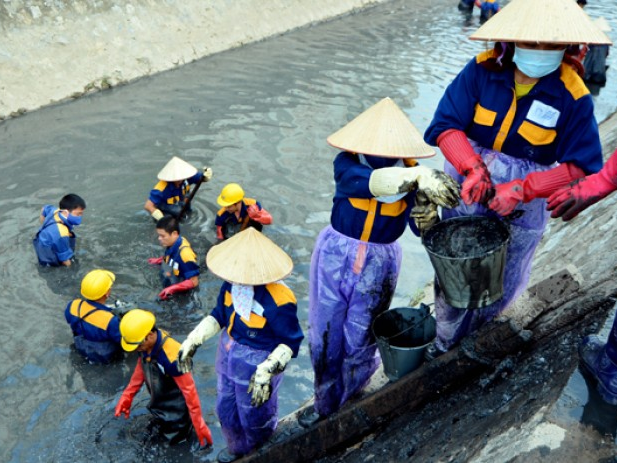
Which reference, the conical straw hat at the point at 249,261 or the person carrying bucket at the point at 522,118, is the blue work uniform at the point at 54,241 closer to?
the conical straw hat at the point at 249,261

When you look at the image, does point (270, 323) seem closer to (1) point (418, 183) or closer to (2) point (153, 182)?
(1) point (418, 183)

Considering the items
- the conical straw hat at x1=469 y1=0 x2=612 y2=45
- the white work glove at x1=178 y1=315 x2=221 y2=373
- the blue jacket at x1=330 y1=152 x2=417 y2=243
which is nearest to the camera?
the conical straw hat at x1=469 y1=0 x2=612 y2=45

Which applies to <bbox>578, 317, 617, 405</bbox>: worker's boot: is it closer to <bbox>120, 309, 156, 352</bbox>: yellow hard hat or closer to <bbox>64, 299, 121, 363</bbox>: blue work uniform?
<bbox>120, 309, 156, 352</bbox>: yellow hard hat

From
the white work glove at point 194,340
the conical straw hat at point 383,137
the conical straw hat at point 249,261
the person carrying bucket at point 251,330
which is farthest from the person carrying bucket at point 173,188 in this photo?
the conical straw hat at point 383,137

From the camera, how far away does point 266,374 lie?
3.88 metres

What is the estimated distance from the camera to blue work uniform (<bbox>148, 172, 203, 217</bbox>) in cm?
813

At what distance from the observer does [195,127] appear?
450 inches

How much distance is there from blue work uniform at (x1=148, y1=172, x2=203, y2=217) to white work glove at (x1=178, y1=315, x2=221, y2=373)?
13.3 ft

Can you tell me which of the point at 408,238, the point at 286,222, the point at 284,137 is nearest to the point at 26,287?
the point at 286,222

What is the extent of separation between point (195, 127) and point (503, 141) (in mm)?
8660

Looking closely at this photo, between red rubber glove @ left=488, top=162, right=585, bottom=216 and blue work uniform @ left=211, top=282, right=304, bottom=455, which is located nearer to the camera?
red rubber glove @ left=488, top=162, right=585, bottom=216

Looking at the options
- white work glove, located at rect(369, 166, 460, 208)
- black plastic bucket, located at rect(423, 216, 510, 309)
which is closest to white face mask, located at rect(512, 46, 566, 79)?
white work glove, located at rect(369, 166, 460, 208)

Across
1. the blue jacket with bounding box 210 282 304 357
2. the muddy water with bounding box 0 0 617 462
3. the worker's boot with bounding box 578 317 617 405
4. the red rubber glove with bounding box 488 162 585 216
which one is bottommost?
the muddy water with bounding box 0 0 617 462

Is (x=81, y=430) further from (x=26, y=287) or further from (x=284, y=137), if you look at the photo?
(x=284, y=137)
